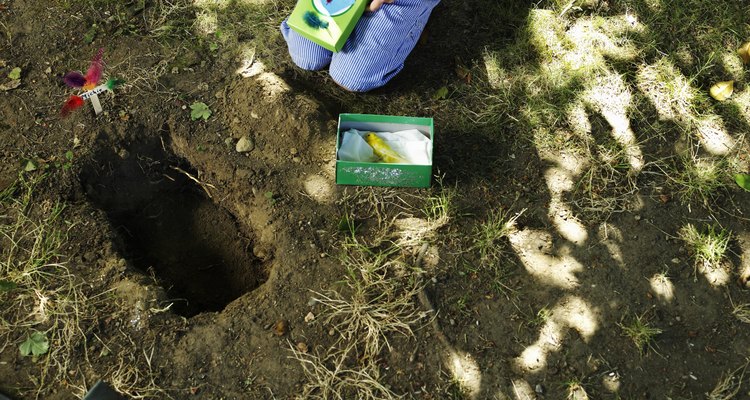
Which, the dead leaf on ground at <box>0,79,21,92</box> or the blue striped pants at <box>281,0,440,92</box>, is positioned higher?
the blue striped pants at <box>281,0,440,92</box>

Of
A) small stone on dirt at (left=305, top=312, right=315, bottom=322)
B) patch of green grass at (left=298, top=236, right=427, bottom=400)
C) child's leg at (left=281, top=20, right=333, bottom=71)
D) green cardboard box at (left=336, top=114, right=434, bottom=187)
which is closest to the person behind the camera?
patch of green grass at (left=298, top=236, right=427, bottom=400)

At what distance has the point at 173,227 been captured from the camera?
294 cm

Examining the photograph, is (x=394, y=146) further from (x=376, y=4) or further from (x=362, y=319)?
(x=362, y=319)

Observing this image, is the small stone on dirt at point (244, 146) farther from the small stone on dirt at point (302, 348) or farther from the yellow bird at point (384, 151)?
the small stone on dirt at point (302, 348)

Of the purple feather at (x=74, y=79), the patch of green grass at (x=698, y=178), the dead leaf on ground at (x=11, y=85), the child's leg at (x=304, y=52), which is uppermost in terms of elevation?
the child's leg at (x=304, y=52)

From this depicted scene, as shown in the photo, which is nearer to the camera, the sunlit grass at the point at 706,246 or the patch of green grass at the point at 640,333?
the patch of green grass at the point at 640,333

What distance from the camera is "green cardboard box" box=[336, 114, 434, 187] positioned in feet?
8.58

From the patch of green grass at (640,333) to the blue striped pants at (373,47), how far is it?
154cm

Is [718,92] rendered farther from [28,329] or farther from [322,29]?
[28,329]

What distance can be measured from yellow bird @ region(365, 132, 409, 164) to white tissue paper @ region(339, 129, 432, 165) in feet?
0.07

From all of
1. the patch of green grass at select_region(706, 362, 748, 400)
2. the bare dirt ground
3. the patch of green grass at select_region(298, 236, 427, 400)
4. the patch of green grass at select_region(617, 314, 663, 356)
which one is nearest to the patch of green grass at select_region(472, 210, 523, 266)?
the bare dirt ground

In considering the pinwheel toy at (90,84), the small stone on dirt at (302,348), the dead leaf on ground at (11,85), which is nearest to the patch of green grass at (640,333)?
the small stone on dirt at (302,348)

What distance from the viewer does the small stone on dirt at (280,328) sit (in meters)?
2.43

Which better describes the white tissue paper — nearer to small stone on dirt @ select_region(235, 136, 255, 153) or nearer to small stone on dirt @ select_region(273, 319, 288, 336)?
small stone on dirt @ select_region(235, 136, 255, 153)
